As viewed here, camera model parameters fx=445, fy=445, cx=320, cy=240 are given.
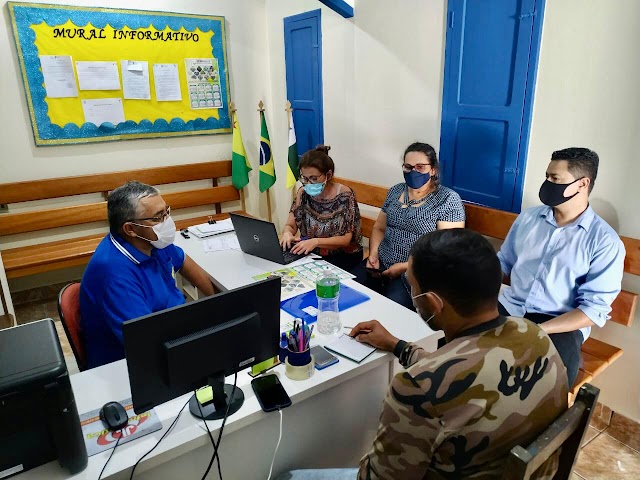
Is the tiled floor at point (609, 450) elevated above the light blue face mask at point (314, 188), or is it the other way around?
the light blue face mask at point (314, 188)

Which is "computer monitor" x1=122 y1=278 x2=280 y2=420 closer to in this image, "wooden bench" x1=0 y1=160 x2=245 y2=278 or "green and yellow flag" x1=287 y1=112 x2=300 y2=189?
"wooden bench" x1=0 y1=160 x2=245 y2=278

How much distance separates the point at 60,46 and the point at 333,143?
2.24 m

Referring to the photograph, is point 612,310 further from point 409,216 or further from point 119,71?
point 119,71

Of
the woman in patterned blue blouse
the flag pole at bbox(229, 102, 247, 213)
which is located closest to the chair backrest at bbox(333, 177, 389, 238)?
the woman in patterned blue blouse

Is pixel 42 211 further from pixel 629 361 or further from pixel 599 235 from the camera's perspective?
pixel 629 361

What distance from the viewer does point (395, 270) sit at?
8.00ft

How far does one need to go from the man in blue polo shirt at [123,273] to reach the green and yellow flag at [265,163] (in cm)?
264

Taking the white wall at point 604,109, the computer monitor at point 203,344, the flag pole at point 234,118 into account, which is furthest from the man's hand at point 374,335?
the flag pole at point 234,118

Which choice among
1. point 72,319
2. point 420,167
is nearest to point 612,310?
point 420,167

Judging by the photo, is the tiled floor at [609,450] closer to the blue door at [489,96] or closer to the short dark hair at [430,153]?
the blue door at [489,96]

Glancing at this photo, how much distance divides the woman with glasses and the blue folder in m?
0.65

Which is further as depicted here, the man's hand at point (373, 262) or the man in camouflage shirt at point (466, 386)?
the man's hand at point (373, 262)

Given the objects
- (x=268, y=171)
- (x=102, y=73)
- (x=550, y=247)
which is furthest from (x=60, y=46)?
(x=550, y=247)

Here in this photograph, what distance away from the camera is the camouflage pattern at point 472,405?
2.85 ft
